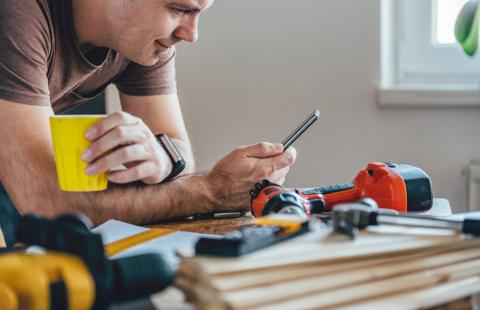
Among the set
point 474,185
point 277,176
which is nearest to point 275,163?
point 277,176

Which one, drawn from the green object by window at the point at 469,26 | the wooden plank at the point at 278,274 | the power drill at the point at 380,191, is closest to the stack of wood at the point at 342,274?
the wooden plank at the point at 278,274

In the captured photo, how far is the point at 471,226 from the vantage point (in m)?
0.78

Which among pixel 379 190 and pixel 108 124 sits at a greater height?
pixel 108 124

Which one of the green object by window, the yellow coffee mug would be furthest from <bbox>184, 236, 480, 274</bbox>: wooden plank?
the green object by window

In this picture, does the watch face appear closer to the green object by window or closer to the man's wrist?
the man's wrist

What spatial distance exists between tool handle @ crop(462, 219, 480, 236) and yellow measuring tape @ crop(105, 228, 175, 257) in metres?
0.39

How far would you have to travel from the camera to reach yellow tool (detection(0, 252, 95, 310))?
0.53m

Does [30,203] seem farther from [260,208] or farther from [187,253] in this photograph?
[187,253]

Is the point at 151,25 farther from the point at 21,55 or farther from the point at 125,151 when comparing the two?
the point at 125,151

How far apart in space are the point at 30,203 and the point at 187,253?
677 mm

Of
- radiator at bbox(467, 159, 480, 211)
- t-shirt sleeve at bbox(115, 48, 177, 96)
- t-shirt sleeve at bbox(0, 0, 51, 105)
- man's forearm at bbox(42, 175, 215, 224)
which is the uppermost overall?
t-shirt sleeve at bbox(0, 0, 51, 105)

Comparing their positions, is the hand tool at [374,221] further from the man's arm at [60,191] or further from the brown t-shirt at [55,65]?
the brown t-shirt at [55,65]

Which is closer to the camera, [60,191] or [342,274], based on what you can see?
[342,274]

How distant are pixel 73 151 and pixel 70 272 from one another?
57cm
